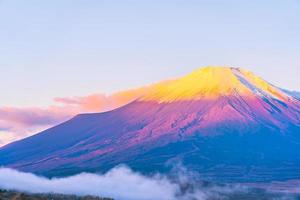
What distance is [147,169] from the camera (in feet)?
631

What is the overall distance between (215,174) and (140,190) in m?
66.1

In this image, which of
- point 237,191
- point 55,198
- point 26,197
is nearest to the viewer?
point 26,197

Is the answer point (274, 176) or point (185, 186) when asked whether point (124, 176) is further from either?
point (274, 176)

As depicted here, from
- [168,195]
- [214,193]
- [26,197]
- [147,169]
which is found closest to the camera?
[26,197]

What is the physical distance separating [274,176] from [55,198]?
147 meters

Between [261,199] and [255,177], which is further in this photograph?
[255,177]

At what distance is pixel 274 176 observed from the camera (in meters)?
195

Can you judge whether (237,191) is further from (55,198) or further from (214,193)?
(55,198)

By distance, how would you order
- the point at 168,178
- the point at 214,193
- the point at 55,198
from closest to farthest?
the point at 55,198 < the point at 214,193 < the point at 168,178

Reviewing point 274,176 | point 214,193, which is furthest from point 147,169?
point 214,193

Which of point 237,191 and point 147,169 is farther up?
point 147,169

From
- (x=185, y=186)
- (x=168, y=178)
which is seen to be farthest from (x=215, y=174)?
(x=185, y=186)

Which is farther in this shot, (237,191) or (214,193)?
(237,191)

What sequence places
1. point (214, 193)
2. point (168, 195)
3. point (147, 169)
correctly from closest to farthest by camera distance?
point (168, 195) < point (214, 193) < point (147, 169)
